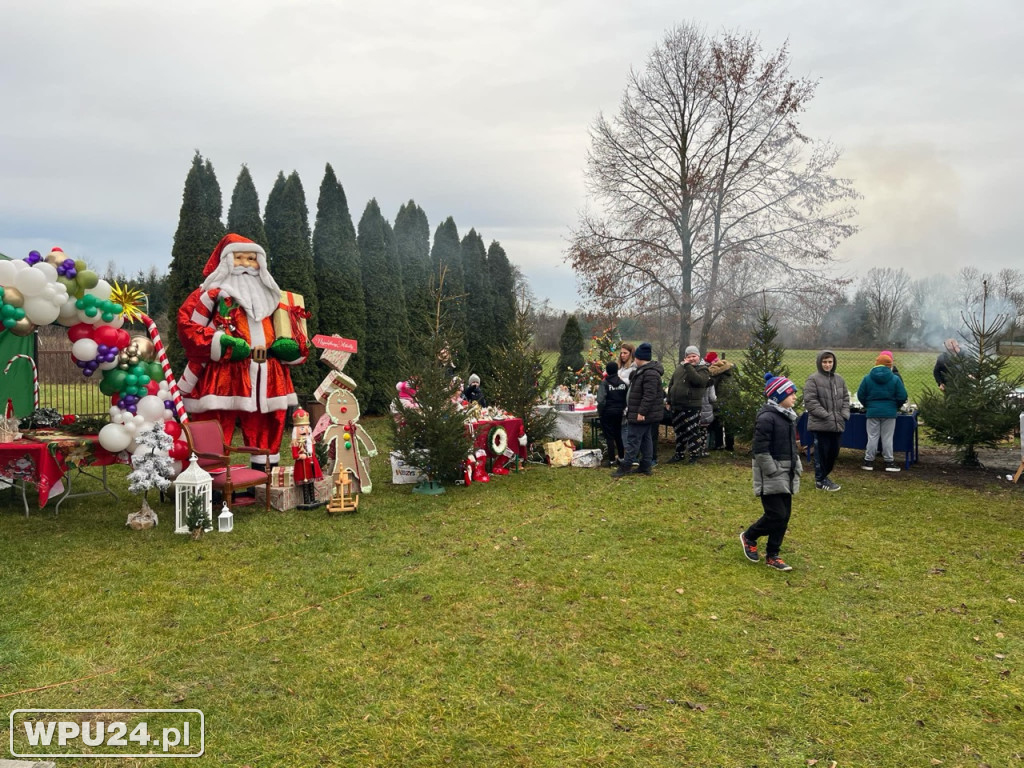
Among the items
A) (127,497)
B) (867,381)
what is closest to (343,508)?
(127,497)

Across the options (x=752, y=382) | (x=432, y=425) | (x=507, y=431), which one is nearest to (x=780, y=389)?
(x=432, y=425)

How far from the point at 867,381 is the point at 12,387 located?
11813 millimetres

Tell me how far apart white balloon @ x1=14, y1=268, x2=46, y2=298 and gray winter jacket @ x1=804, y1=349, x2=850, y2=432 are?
8564 millimetres

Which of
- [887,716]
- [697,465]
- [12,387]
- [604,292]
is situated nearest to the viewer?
[887,716]

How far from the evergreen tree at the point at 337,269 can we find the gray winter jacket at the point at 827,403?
403 inches

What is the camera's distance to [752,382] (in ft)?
36.0

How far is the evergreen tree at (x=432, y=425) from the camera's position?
8.54 metres

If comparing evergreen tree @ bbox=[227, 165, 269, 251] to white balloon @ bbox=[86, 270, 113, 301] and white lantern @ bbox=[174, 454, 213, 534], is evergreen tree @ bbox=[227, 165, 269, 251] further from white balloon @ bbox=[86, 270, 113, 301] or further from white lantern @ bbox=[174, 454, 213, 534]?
white lantern @ bbox=[174, 454, 213, 534]

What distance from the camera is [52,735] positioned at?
329 centimetres

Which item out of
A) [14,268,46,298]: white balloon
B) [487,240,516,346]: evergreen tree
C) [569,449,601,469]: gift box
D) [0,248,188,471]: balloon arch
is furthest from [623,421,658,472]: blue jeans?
[487,240,516,346]: evergreen tree

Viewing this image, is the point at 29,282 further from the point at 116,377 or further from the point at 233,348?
the point at 233,348

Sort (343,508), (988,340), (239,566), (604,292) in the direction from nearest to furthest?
(239,566) → (343,508) → (988,340) → (604,292)

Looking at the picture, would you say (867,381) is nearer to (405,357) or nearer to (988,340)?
(988,340)

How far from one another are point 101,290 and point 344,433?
2.93m
